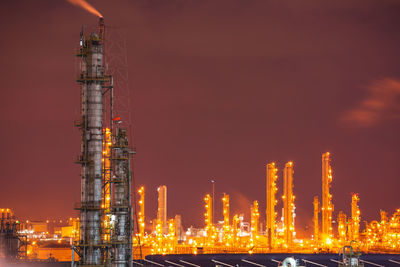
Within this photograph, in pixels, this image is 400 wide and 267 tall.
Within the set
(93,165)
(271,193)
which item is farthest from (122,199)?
(271,193)

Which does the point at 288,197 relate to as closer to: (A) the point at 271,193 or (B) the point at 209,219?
(A) the point at 271,193

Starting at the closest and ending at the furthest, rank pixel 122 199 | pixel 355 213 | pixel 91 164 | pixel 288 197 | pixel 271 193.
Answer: pixel 91 164, pixel 122 199, pixel 271 193, pixel 288 197, pixel 355 213

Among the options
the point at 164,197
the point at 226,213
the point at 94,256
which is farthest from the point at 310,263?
the point at 164,197

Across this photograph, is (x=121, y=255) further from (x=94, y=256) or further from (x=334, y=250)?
(x=334, y=250)

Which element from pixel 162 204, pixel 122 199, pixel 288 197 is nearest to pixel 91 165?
pixel 122 199

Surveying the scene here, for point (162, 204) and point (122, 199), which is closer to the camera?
point (122, 199)

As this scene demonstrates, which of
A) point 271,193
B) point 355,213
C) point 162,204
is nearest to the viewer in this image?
point 271,193

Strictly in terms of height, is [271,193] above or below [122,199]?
above

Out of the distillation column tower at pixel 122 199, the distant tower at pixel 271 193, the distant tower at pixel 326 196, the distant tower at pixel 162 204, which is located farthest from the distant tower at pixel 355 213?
the distillation column tower at pixel 122 199

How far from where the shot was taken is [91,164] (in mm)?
50188

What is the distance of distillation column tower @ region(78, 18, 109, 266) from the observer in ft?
164

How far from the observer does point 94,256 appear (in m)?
50.0

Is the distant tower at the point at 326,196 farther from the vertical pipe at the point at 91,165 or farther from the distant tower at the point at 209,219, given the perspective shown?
the vertical pipe at the point at 91,165

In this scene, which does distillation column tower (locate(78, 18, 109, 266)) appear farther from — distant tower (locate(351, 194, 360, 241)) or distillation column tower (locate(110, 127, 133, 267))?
distant tower (locate(351, 194, 360, 241))
